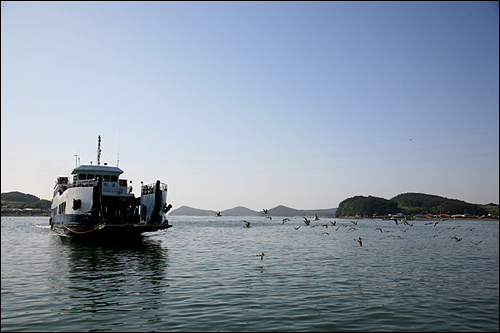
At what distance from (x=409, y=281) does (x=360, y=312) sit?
25.4ft

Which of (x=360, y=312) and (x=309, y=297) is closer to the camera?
(x=360, y=312)

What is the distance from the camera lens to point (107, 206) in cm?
4400

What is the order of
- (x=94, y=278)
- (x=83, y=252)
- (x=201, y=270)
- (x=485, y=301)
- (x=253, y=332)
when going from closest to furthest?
(x=253, y=332)
(x=485, y=301)
(x=94, y=278)
(x=201, y=270)
(x=83, y=252)

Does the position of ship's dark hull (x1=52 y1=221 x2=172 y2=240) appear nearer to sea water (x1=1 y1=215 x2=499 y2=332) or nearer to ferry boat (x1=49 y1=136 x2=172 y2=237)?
ferry boat (x1=49 y1=136 x2=172 y2=237)

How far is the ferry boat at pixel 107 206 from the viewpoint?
116ft

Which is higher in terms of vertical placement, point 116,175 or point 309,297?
point 116,175

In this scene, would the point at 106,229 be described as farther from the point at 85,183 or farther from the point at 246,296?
the point at 246,296

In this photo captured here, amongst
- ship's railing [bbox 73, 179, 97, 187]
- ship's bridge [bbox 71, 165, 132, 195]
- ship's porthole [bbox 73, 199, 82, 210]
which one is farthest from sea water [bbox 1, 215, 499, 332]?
ship's bridge [bbox 71, 165, 132, 195]

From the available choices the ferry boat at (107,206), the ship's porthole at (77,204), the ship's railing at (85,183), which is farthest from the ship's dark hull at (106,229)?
the ship's railing at (85,183)

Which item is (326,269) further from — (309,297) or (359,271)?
(309,297)

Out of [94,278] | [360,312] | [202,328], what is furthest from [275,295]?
[94,278]

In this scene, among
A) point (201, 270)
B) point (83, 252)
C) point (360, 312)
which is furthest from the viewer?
point (83, 252)

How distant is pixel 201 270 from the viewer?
20.7m

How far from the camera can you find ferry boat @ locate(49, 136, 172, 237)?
35.5m
